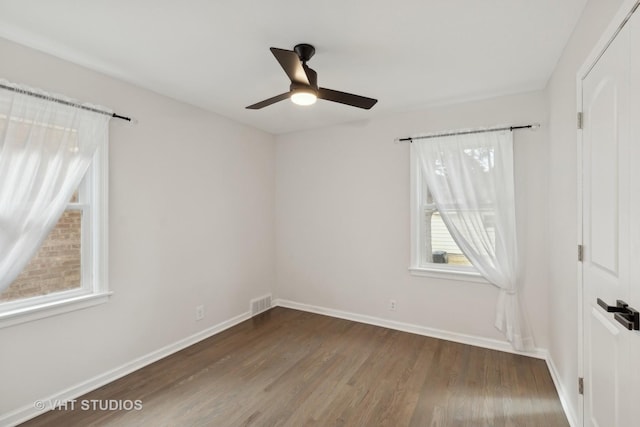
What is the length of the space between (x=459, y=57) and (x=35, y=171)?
310 cm

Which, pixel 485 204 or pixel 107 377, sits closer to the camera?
pixel 107 377

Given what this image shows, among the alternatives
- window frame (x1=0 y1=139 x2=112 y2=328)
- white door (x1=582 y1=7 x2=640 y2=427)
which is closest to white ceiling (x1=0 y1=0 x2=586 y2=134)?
white door (x1=582 y1=7 x2=640 y2=427)

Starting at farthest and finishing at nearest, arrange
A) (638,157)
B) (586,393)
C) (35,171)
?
(35,171) < (586,393) < (638,157)

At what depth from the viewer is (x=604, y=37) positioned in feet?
4.65

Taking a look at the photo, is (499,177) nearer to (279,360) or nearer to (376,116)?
(376,116)

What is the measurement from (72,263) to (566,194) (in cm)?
370

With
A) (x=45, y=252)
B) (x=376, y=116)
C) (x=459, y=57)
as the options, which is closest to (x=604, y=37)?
(x=459, y=57)

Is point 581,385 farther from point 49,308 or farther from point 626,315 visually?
point 49,308

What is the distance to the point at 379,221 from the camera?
3.70 m

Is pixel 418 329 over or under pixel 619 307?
under

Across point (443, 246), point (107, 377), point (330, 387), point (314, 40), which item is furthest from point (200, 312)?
point (314, 40)

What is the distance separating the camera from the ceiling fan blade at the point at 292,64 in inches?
68.5

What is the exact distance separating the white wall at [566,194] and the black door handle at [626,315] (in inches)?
28.6

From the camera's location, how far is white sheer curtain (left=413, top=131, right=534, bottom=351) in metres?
2.92
